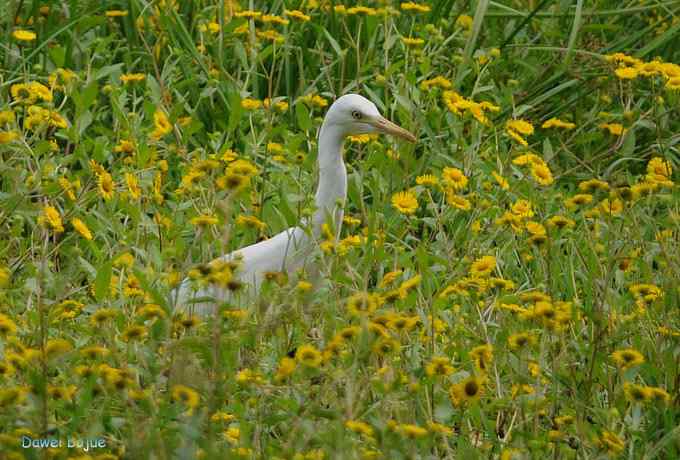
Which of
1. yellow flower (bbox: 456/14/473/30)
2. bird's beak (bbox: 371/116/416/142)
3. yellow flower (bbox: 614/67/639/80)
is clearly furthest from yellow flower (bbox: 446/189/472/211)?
yellow flower (bbox: 456/14/473/30)

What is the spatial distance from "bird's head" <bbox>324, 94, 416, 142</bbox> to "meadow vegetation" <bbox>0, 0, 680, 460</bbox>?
17cm

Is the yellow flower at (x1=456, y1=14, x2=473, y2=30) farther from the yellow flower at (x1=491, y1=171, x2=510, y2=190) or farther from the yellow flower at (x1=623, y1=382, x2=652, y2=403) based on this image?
the yellow flower at (x1=623, y1=382, x2=652, y2=403)

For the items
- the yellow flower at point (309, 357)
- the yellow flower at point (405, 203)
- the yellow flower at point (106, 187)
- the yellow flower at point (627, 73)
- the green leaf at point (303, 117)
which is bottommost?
the yellow flower at point (405, 203)

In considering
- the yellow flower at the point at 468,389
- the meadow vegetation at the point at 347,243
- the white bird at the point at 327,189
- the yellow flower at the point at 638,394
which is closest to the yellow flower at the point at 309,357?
the meadow vegetation at the point at 347,243

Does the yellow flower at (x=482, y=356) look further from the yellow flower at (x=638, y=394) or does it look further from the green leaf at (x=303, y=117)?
the green leaf at (x=303, y=117)

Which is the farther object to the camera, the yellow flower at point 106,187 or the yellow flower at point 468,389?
the yellow flower at point 106,187

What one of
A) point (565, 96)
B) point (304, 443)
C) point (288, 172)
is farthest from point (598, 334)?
point (565, 96)

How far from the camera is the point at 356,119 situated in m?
3.62

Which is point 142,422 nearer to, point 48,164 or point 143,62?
point 48,164

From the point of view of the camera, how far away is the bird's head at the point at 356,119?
360 cm

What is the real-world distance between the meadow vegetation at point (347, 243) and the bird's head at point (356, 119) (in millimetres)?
172

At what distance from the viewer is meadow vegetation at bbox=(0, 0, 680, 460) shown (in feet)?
7.68

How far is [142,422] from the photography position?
86.8 inches

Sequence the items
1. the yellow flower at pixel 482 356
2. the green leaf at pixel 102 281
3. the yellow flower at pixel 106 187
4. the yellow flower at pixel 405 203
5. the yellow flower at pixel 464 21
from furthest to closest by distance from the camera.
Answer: the yellow flower at pixel 464 21 < the yellow flower at pixel 405 203 < the yellow flower at pixel 106 187 < the green leaf at pixel 102 281 < the yellow flower at pixel 482 356
